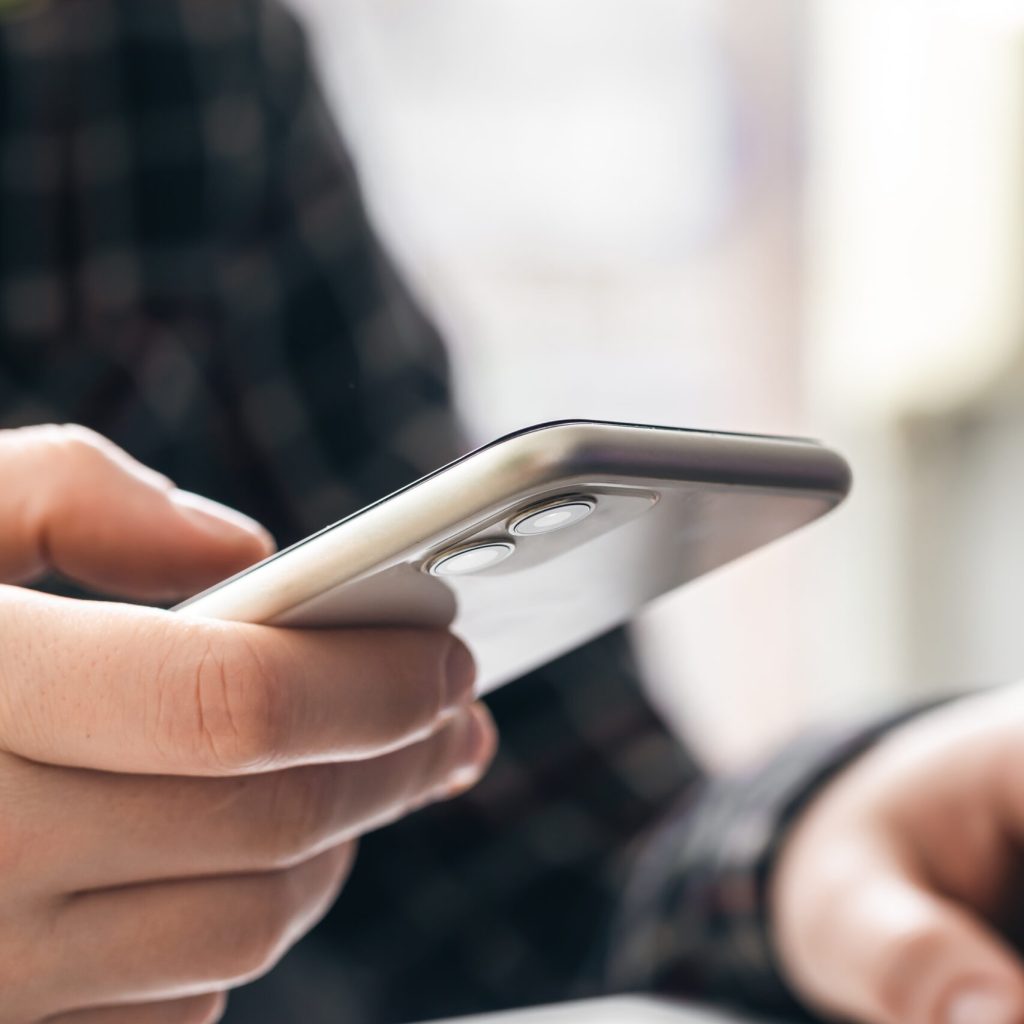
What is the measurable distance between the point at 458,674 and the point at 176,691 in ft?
0.21

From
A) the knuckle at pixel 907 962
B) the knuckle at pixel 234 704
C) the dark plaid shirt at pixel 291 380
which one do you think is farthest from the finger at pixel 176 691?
the dark plaid shirt at pixel 291 380

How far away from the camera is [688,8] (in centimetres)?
150

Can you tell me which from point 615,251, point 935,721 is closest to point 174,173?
point 935,721

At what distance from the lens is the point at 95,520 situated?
0.94 feet

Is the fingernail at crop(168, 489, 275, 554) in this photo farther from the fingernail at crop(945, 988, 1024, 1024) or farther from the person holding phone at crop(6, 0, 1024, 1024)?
the fingernail at crop(945, 988, 1024, 1024)

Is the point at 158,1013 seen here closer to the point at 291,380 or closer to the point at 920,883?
the point at 920,883

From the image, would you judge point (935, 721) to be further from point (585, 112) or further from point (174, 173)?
point (585, 112)

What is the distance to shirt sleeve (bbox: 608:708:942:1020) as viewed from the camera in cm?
42

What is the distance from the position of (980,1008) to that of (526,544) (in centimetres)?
21

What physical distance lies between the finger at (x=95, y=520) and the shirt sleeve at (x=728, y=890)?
25cm

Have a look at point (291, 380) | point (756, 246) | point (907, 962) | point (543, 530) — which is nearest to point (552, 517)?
point (543, 530)

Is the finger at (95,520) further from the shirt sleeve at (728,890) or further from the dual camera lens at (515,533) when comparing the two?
the shirt sleeve at (728,890)

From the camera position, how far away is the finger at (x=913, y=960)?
305 millimetres

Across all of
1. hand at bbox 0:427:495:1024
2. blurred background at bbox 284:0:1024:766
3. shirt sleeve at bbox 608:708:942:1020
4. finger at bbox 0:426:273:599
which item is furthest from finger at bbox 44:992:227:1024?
blurred background at bbox 284:0:1024:766
